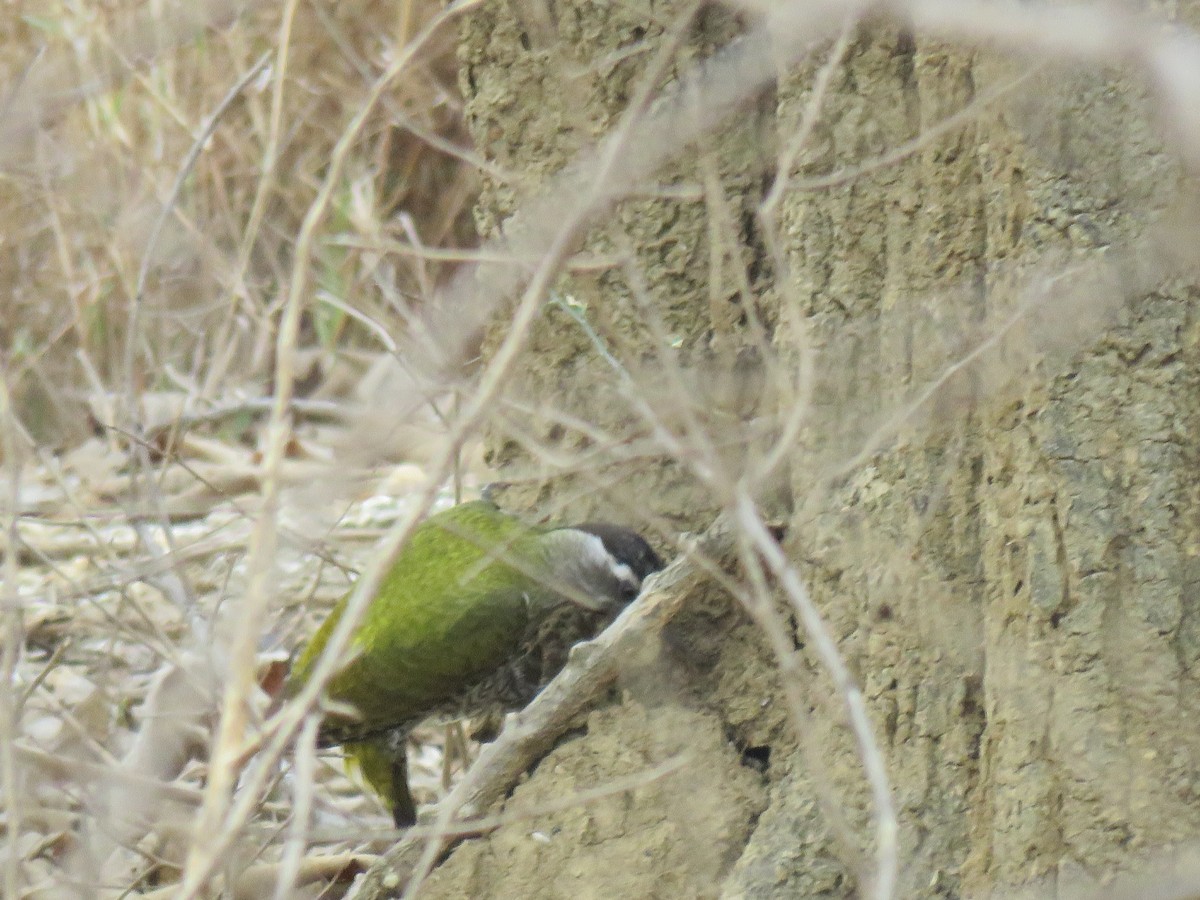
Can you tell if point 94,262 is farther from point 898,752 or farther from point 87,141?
point 898,752

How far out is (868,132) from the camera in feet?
8.75

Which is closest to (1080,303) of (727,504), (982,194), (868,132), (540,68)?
(982,194)

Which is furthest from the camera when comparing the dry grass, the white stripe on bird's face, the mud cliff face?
the white stripe on bird's face

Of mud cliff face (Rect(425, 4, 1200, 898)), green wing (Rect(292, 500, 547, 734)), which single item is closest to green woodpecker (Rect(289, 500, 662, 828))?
green wing (Rect(292, 500, 547, 734))

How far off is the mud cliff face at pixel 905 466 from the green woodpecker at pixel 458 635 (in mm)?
419

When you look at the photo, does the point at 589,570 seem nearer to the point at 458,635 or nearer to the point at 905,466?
the point at 458,635

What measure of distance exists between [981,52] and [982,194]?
0.22 metres

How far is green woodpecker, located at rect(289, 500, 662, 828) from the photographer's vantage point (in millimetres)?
3652

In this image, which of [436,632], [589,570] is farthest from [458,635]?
[589,570]

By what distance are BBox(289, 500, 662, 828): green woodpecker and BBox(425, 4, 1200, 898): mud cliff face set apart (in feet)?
1.37

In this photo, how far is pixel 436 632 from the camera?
144 inches

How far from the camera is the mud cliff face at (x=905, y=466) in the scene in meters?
2.21

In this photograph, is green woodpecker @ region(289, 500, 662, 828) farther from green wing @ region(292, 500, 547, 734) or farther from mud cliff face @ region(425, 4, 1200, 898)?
mud cliff face @ region(425, 4, 1200, 898)

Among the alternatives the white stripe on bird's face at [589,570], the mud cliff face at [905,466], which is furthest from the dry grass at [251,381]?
the white stripe on bird's face at [589,570]
